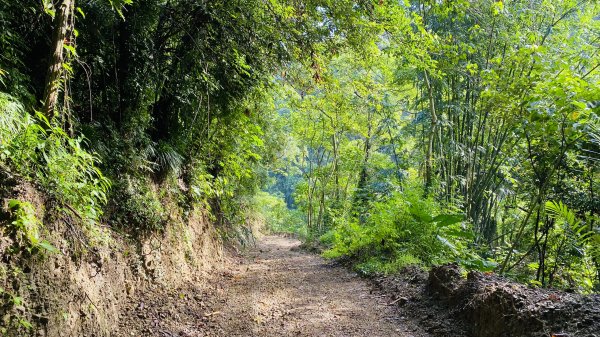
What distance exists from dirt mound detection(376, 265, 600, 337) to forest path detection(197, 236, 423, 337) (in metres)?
0.41

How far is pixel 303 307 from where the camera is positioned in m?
5.14

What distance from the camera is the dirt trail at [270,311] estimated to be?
4055 mm

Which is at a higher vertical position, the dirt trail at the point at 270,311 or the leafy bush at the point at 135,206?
the leafy bush at the point at 135,206

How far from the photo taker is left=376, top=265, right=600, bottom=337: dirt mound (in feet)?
8.97

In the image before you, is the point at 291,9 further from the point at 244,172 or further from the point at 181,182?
the point at 244,172

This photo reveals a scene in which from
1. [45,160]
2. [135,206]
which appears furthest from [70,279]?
[135,206]

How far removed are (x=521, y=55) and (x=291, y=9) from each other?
3628 millimetres

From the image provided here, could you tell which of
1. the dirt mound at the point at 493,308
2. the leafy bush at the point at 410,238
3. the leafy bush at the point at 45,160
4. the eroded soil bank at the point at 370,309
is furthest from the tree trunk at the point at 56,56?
the leafy bush at the point at 410,238

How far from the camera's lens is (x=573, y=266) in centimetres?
570

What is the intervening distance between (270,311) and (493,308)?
111 inches

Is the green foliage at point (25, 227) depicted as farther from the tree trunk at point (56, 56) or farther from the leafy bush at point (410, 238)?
the leafy bush at point (410, 238)

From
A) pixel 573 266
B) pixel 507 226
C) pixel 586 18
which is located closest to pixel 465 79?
pixel 586 18

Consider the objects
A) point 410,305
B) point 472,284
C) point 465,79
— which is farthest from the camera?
point 465,79

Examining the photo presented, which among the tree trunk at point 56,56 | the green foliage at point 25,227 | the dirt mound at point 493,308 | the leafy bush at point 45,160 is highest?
the tree trunk at point 56,56
